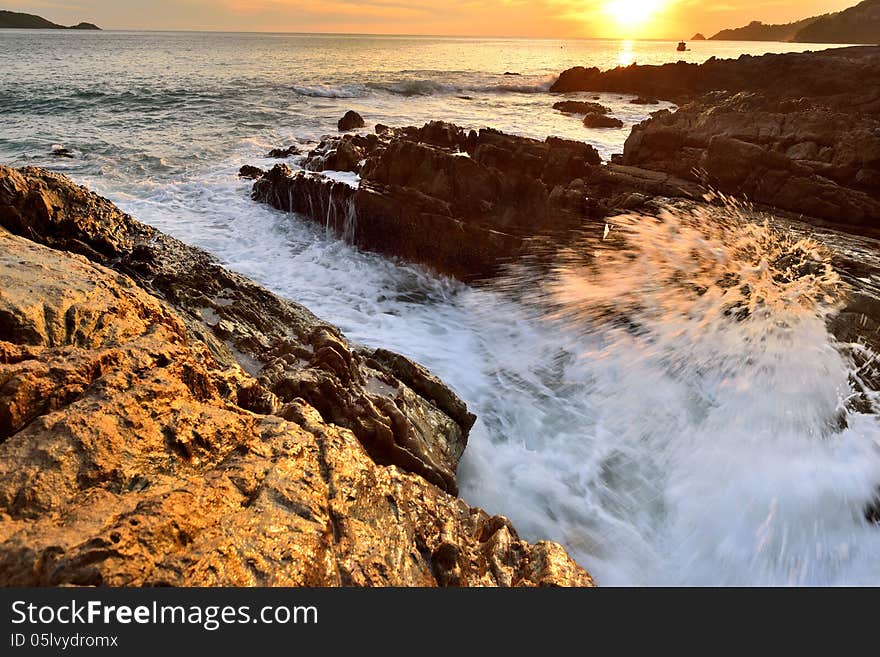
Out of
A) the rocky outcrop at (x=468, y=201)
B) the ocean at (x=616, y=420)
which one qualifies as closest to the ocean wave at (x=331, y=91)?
the ocean at (x=616, y=420)

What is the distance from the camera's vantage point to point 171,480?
2131mm

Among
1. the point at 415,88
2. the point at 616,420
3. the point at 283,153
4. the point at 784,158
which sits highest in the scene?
the point at 415,88

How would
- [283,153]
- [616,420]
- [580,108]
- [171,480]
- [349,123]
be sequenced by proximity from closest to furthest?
1. [171,480]
2. [616,420]
3. [283,153]
4. [349,123]
5. [580,108]

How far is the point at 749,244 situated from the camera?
29.1ft

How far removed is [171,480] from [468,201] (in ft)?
27.9

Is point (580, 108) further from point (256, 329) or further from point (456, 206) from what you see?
point (256, 329)

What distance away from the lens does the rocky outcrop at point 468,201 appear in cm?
914

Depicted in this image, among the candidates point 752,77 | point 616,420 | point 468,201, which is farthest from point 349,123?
point 752,77

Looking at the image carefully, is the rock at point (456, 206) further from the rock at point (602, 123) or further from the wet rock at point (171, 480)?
the rock at point (602, 123)

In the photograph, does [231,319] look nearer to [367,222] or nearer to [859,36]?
[367,222]

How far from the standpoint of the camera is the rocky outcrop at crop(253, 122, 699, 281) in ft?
30.0

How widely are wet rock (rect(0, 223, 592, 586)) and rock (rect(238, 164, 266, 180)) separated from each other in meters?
12.6

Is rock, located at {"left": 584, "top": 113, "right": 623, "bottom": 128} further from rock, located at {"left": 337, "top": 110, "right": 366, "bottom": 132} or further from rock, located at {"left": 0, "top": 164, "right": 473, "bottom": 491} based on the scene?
rock, located at {"left": 0, "top": 164, "right": 473, "bottom": 491}

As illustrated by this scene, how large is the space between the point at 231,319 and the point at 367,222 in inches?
233
